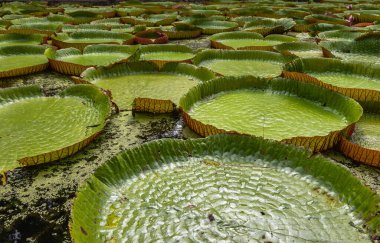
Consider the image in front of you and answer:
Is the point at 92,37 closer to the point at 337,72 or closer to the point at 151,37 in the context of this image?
the point at 151,37

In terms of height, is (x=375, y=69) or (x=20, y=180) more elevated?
(x=375, y=69)

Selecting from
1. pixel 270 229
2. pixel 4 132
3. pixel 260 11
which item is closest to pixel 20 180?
pixel 4 132

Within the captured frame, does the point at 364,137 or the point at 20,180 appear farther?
the point at 364,137

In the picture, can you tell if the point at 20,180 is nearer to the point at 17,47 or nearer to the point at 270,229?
the point at 270,229

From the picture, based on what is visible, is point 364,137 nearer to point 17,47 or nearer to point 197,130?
point 197,130

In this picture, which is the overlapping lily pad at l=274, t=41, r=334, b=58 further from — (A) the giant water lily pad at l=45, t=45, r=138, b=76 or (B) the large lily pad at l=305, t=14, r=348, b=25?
(B) the large lily pad at l=305, t=14, r=348, b=25

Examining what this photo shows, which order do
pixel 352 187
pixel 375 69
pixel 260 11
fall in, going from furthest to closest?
pixel 260 11
pixel 375 69
pixel 352 187

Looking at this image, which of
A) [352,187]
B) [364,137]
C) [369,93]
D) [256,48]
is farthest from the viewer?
[256,48]

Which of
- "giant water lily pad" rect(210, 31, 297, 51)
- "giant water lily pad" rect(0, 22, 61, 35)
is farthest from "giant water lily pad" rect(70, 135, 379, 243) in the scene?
"giant water lily pad" rect(0, 22, 61, 35)
